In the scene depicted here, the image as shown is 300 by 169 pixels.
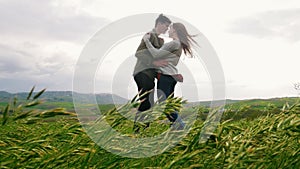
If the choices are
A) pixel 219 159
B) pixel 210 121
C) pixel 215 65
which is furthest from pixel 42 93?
pixel 215 65

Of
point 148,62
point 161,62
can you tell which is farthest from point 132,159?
point 148,62

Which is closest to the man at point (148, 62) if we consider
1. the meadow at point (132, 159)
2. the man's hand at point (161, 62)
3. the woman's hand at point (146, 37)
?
the man's hand at point (161, 62)

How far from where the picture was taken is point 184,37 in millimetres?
7516

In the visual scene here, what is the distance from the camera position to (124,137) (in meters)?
3.23

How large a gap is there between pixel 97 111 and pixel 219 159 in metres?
1.57

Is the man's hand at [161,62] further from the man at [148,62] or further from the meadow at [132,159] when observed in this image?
the meadow at [132,159]

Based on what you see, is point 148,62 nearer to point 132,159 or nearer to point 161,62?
point 161,62

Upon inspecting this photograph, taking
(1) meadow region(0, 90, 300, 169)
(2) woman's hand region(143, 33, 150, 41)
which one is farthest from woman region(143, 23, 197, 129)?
(1) meadow region(0, 90, 300, 169)

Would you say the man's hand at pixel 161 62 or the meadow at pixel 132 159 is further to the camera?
the man's hand at pixel 161 62

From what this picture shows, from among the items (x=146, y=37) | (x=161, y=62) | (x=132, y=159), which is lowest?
(x=132, y=159)

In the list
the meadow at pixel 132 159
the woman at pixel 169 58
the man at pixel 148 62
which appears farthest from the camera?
the man at pixel 148 62

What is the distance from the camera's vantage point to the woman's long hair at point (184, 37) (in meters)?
7.43

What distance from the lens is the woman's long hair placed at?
7.43 metres

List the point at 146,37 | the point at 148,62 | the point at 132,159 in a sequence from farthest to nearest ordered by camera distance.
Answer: the point at 148,62 < the point at 146,37 < the point at 132,159
